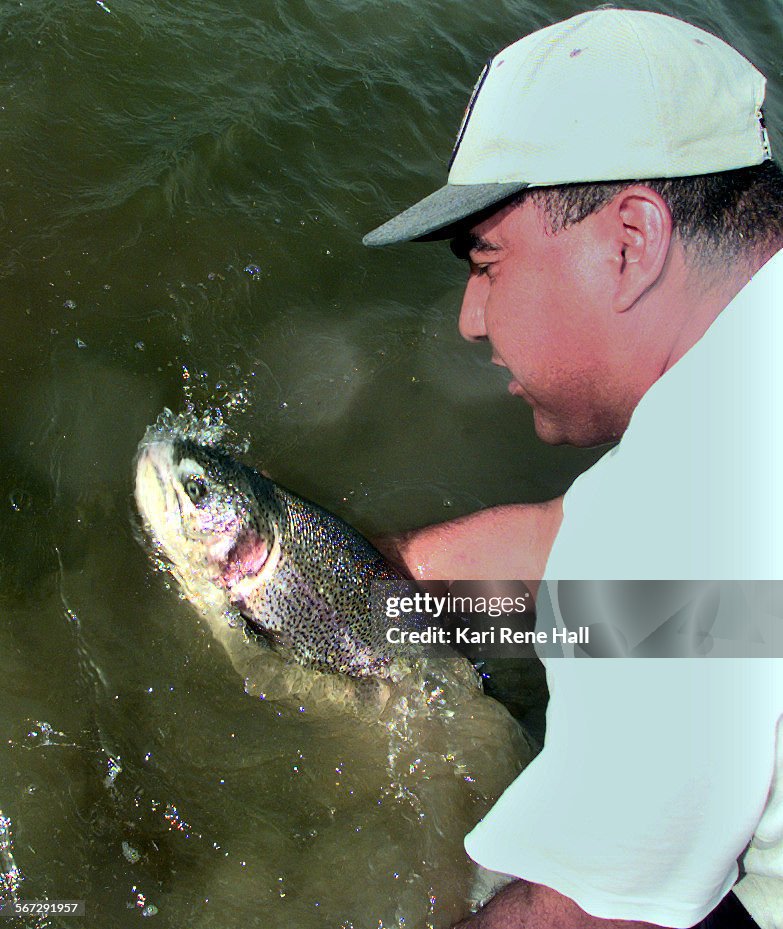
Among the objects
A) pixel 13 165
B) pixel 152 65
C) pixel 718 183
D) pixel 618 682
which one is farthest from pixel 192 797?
pixel 152 65

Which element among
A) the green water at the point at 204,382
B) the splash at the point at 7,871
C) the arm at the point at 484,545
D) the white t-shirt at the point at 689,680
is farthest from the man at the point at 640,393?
the splash at the point at 7,871

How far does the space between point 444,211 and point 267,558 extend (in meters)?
1.48

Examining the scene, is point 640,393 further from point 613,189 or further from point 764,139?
point 764,139

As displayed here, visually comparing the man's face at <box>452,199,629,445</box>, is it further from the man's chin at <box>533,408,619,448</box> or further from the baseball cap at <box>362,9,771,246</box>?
the baseball cap at <box>362,9,771,246</box>

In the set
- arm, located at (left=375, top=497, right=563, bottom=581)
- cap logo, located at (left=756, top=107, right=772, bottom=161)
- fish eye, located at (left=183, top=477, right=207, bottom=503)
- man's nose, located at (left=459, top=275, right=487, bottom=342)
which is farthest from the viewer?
arm, located at (left=375, top=497, right=563, bottom=581)

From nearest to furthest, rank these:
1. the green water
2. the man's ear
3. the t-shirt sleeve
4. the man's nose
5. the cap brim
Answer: the t-shirt sleeve < the man's ear < the cap brim < the man's nose < the green water

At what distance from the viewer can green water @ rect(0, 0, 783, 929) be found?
278 centimetres

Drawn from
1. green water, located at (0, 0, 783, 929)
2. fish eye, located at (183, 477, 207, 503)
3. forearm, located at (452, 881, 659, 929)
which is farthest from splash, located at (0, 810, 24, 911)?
forearm, located at (452, 881, 659, 929)

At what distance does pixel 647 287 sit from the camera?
197cm

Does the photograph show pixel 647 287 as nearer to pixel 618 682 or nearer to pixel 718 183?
pixel 718 183

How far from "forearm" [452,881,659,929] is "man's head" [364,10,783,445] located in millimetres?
1307

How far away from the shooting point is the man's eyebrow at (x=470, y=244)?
2363mm

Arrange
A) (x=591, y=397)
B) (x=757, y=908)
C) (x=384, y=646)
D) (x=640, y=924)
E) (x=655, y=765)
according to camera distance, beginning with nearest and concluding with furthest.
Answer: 1. (x=655, y=765)
2. (x=640, y=924)
3. (x=757, y=908)
4. (x=591, y=397)
5. (x=384, y=646)

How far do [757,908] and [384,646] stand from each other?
61.4 inches
